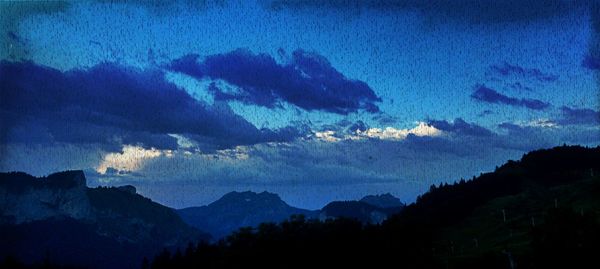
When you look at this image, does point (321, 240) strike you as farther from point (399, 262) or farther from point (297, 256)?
point (399, 262)

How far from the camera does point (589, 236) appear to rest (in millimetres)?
113125

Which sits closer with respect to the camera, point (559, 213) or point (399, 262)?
point (559, 213)

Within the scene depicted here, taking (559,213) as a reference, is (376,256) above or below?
below

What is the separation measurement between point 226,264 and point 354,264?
43.7 meters

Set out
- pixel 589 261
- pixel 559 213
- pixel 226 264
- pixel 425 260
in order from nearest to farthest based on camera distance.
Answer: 1. pixel 589 261
2. pixel 559 213
3. pixel 425 260
4. pixel 226 264

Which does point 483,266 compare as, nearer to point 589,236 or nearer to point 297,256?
point 589,236

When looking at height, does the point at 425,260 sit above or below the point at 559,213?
below

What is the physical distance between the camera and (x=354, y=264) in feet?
579

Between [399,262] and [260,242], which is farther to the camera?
[260,242]

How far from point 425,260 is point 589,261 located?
59.6 m

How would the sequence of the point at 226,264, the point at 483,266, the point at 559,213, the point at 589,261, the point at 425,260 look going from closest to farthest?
the point at 589,261 → the point at 559,213 → the point at 483,266 → the point at 425,260 → the point at 226,264

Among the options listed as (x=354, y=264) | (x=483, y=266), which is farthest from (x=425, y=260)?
(x=483, y=266)

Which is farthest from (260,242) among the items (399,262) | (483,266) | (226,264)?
(483,266)

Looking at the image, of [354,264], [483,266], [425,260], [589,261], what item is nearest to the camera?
A: [589,261]
